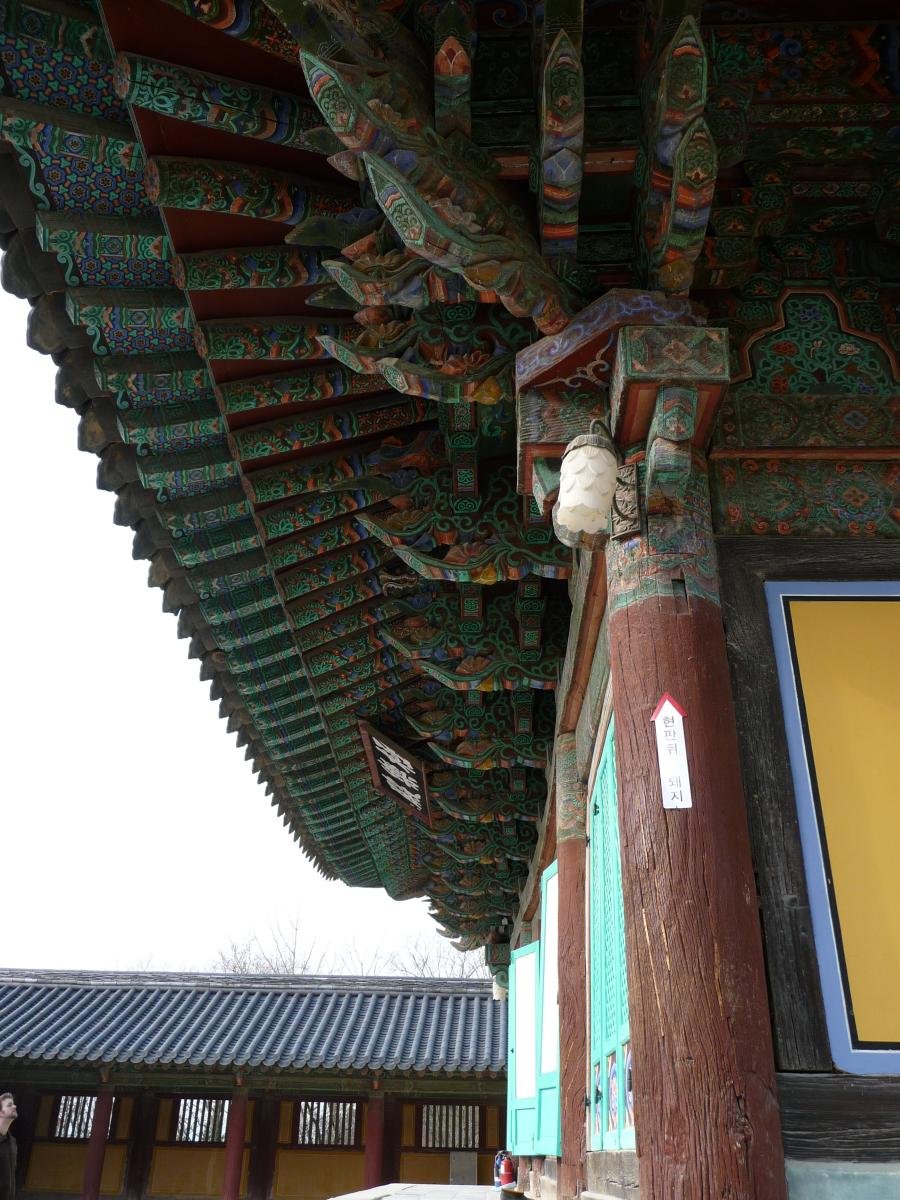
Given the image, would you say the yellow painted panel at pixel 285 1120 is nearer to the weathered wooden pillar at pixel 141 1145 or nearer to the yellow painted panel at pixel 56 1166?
the weathered wooden pillar at pixel 141 1145

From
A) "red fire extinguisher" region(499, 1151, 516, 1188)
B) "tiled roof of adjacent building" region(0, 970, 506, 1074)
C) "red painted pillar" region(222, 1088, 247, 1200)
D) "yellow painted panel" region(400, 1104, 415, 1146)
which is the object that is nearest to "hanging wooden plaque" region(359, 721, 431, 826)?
"red fire extinguisher" region(499, 1151, 516, 1188)

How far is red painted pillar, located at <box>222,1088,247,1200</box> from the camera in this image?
13.1 meters

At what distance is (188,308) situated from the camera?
369 cm

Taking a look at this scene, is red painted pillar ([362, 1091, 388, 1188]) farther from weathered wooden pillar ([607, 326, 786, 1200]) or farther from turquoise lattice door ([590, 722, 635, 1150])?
weathered wooden pillar ([607, 326, 786, 1200])

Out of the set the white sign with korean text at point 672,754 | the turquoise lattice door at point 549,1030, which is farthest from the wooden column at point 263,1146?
→ the white sign with korean text at point 672,754

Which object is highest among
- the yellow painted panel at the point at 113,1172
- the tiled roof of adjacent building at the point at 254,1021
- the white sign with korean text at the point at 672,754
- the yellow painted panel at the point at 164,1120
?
the tiled roof of adjacent building at the point at 254,1021

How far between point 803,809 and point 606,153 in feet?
6.57

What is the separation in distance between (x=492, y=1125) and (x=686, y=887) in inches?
540

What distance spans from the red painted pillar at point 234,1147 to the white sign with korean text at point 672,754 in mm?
13126

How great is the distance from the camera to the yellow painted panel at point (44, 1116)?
13914 mm

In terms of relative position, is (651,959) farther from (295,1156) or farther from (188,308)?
(295,1156)

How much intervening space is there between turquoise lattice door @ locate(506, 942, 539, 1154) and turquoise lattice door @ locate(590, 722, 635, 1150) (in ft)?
8.74

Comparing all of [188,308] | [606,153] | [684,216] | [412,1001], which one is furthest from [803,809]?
[412,1001]

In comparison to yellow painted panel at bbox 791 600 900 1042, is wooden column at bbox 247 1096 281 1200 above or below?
below
